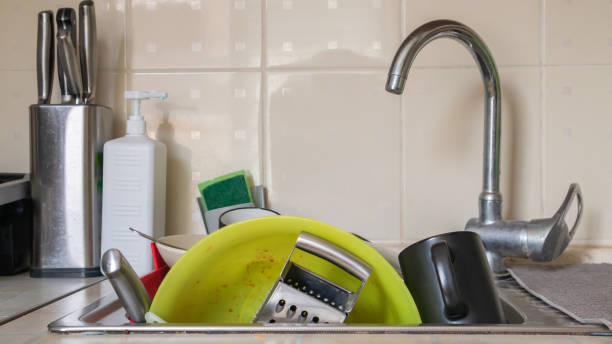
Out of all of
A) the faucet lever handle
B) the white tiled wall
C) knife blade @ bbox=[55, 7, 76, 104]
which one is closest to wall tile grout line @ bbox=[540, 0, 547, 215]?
the white tiled wall

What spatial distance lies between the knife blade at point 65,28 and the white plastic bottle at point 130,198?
0.09 metres

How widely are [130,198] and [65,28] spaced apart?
238 millimetres

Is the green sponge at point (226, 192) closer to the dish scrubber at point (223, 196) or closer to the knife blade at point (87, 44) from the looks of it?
the dish scrubber at point (223, 196)

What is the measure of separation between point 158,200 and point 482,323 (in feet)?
1.50

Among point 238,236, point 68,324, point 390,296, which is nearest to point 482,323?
point 390,296

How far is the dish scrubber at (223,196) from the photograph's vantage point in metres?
0.74

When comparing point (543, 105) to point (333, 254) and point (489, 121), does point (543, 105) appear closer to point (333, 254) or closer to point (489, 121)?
point (489, 121)

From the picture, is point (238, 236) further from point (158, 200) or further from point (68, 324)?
point (158, 200)

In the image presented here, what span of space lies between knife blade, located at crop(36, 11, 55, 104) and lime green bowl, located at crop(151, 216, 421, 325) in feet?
1.31

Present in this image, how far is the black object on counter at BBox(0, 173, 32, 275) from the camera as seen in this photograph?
26.6 inches

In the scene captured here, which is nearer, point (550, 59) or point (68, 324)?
point (68, 324)

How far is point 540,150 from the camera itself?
0.77 metres

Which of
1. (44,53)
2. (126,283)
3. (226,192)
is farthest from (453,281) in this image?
(44,53)

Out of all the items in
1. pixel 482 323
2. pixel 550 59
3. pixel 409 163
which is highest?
pixel 550 59
